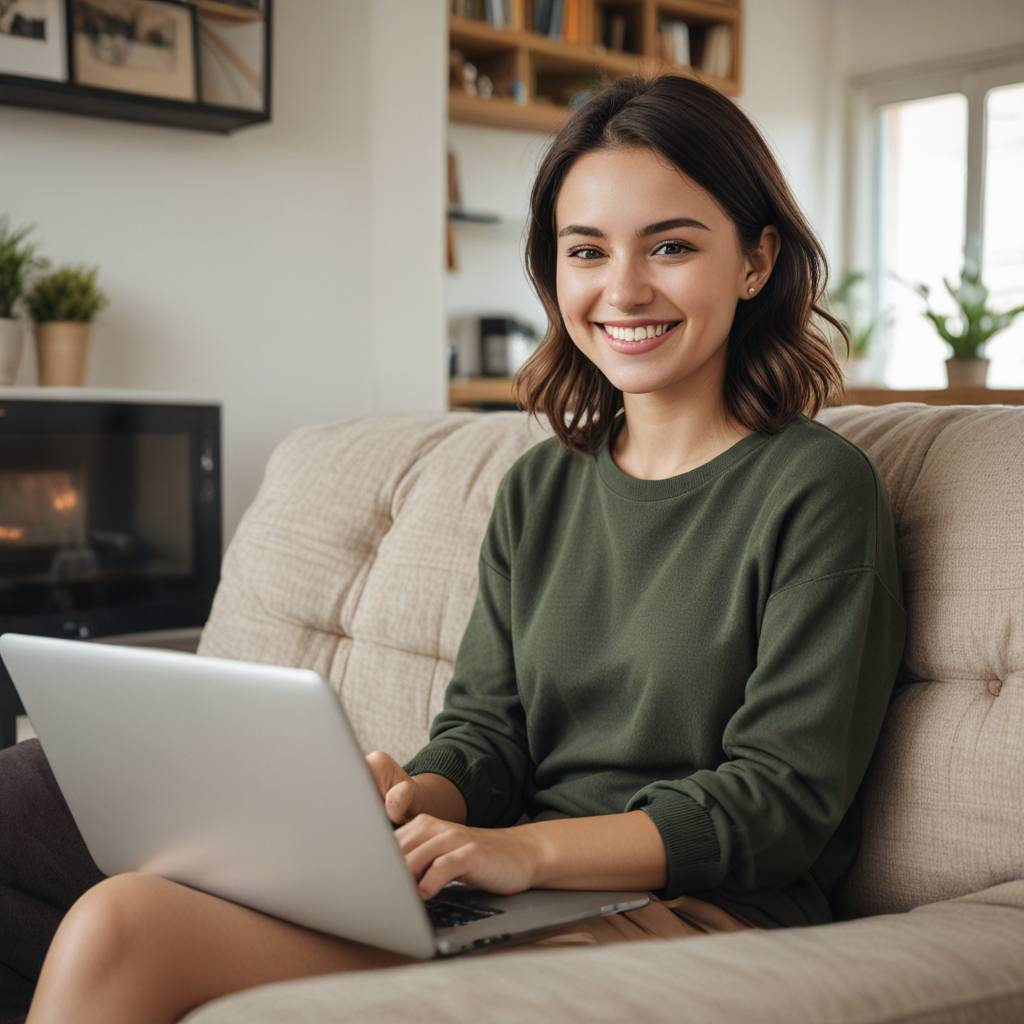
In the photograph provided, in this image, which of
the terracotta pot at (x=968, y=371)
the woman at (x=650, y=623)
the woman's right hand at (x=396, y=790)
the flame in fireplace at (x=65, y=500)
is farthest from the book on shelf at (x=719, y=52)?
the woman's right hand at (x=396, y=790)

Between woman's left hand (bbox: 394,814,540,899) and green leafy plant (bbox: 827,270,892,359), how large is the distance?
16.0 feet

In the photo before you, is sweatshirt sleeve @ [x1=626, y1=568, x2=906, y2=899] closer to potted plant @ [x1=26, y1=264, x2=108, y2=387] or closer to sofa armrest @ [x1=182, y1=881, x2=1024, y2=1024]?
sofa armrest @ [x1=182, y1=881, x2=1024, y2=1024]

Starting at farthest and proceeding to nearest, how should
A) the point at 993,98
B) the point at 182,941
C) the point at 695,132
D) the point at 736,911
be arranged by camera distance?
the point at 993,98 → the point at 695,132 → the point at 736,911 → the point at 182,941

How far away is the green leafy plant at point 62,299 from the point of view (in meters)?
3.35

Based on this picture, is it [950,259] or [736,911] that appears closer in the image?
[736,911]

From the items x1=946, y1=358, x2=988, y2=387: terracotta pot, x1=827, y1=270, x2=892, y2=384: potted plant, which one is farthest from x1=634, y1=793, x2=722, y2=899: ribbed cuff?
x1=827, y1=270, x2=892, y2=384: potted plant

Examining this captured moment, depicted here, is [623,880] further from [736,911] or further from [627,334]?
[627,334]

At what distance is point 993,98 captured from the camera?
575 centimetres

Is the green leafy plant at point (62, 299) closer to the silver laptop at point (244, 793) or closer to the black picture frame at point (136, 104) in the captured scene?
the black picture frame at point (136, 104)

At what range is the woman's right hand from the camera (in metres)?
1.21

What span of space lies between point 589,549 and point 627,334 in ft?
0.74

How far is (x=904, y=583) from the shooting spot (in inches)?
51.5

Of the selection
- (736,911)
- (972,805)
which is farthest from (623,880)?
(972,805)

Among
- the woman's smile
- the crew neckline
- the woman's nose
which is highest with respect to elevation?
the woman's nose
